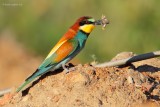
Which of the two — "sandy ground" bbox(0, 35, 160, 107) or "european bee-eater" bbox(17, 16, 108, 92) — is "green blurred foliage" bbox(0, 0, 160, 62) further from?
"sandy ground" bbox(0, 35, 160, 107)

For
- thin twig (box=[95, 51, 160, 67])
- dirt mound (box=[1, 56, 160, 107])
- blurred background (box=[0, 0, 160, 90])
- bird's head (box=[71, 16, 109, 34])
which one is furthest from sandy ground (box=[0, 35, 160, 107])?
blurred background (box=[0, 0, 160, 90])

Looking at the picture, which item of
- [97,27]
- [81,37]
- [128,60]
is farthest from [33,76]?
[97,27]

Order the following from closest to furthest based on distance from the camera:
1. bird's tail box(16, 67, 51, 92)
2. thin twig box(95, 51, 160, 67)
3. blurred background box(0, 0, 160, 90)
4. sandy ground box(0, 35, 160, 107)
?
1. sandy ground box(0, 35, 160, 107)
2. bird's tail box(16, 67, 51, 92)
3. thin twig box(95, 51, 160, 67)
4. blurred background box(0, 0, 160, 90)

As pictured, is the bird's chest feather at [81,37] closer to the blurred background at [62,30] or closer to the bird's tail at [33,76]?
the bird's tail at [33,76]

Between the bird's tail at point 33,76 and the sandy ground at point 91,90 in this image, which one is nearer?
the sandy ground at point 91,90

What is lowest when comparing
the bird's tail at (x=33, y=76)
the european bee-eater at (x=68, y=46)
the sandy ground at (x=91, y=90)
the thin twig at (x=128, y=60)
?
the sandy ground at (x=91, y=90)

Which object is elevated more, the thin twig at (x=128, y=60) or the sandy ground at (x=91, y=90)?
the thin twig at (x=128, y=60)

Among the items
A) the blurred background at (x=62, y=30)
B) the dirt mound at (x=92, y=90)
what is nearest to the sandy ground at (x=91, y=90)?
the dirt mound at (x=92, y=90)

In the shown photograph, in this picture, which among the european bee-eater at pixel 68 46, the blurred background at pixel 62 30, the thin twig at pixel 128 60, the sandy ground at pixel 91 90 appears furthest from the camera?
the blurred background at pixel 62 30

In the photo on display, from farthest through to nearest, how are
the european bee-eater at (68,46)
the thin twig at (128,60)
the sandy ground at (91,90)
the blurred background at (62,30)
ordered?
the blurred background at (62,30)
the thin twig at (128,60)
the european bee-eater at (68,46)
the sandy ground at (91,90)
